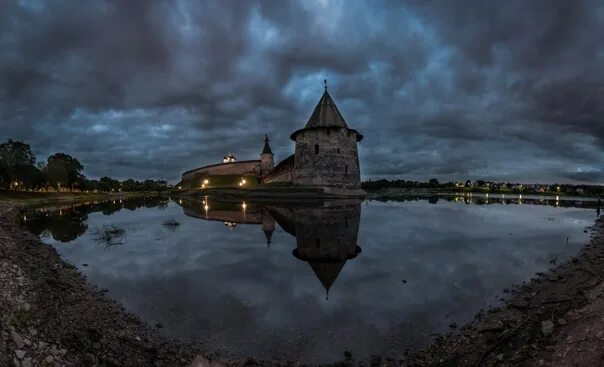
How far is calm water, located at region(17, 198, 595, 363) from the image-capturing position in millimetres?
5676

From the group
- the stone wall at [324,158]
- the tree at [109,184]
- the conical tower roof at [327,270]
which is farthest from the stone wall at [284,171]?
the tree at [109,184]

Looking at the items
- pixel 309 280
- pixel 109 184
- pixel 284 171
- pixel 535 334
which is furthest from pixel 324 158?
pixel 109 184

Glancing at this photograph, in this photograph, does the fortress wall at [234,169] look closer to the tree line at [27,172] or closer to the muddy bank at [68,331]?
the tree line at [27,172]

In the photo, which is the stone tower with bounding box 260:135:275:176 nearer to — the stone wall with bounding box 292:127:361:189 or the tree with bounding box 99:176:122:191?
the stone wall with bounding box 292:127:361:189

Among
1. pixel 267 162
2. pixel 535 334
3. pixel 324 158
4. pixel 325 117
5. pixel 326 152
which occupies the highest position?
pixel 325 117

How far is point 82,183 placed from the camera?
9031cm

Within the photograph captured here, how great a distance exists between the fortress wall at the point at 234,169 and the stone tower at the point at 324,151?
3056 centimetres

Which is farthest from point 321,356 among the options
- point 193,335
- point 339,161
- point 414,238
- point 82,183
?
point 82,183

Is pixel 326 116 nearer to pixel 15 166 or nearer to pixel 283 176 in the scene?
pixel 283 176

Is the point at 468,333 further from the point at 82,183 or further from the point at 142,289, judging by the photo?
the point at 82,183

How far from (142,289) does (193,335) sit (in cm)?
320

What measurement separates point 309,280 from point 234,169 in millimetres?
77587

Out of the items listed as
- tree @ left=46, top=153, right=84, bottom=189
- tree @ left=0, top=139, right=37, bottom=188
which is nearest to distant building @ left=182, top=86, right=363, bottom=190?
tree @ left=0, top=139, right=37, bottom=188

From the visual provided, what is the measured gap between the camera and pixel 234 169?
84125 mm
